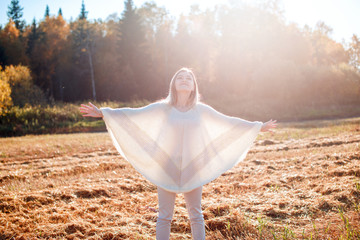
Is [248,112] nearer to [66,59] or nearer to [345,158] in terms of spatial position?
[345,158]

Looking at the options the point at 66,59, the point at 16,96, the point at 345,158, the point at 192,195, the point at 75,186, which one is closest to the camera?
the point at 192,195

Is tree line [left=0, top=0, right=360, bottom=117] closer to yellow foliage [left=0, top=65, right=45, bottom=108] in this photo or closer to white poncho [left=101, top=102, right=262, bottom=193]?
yellow foliage [left=0, top=65, right=45, bottom=108]

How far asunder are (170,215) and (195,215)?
261mm

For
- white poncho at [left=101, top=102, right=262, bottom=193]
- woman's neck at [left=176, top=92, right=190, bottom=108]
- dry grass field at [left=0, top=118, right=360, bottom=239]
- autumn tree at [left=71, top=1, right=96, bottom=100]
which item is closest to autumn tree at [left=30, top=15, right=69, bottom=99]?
autumn tree at [left=71, top=1, right=96, bottom=100]

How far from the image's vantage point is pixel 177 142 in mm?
3047

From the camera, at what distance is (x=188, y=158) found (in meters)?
3.07

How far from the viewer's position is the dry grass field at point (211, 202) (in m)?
3.53

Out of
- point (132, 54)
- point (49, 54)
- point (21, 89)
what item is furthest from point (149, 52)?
point (21, 89)

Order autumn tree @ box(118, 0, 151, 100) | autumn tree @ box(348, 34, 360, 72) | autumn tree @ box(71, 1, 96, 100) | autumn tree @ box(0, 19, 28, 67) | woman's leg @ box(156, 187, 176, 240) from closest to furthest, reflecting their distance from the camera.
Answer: woman's leg @ box(156, 187, 176, 240), autumn tree @ box(71, 1, 96, 100), autumn tree @ box(0, 19, 28, 67), autumn tree @ box(118, 0, 151, 100), autumn tree @ box(348, 34, 360, 72)

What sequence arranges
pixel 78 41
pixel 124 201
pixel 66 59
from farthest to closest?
pixel 66 59 → pixel 78 41 → pixel 124 201

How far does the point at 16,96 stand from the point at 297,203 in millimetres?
24682

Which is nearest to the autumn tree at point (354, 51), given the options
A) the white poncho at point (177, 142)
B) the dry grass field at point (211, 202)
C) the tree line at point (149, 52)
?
the tree line at point (149, 52)

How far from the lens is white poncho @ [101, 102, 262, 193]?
9.96ft

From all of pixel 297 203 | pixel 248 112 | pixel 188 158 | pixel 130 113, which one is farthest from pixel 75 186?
pixel 248 112
